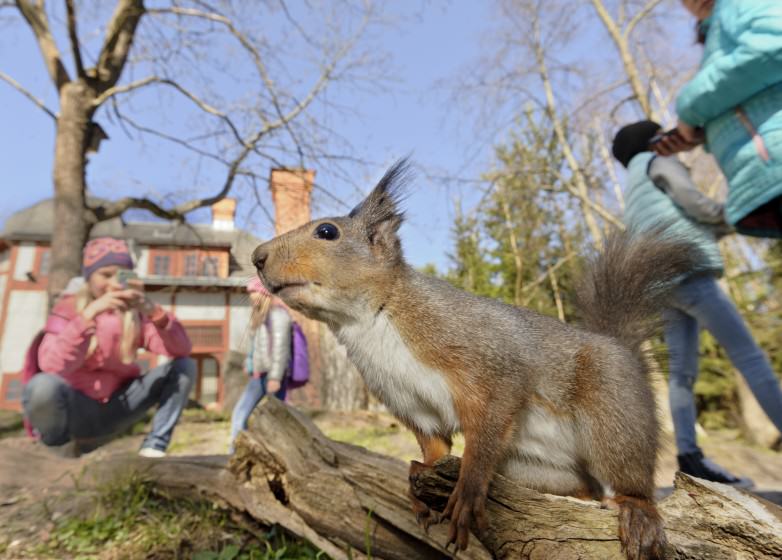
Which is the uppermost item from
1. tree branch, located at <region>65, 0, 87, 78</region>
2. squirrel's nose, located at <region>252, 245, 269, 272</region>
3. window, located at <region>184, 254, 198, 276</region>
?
tree branch, located at <region>65, 0, 87, 78</region>

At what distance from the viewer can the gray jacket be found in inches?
135

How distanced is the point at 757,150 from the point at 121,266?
2.99m

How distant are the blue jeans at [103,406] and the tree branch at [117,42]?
3.87 m

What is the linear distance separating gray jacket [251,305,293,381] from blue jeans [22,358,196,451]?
0.59 metres

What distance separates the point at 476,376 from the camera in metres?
1.10

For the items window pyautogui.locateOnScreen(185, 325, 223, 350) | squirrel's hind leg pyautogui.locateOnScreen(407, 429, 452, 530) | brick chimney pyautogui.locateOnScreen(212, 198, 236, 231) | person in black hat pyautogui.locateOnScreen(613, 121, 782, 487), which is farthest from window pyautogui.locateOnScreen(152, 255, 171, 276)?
squirrel's hind leg pyautogui.locateOnScreen(407, 429, 452, 530)

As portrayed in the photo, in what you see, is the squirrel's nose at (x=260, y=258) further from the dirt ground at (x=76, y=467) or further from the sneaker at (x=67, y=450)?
the sneaker at (x=67, y=450)

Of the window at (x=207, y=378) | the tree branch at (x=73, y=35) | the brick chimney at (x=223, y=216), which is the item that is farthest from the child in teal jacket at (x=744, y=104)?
the window at (x=207, y=378)

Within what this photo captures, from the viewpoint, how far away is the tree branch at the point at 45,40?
16.2ft

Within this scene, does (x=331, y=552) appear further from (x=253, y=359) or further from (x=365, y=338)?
(x=253, y=359)

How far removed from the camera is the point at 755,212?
5.44 ft

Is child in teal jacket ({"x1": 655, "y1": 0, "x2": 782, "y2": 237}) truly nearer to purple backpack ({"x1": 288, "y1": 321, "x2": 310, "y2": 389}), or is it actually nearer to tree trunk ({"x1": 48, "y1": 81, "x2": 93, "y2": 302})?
purple backpack ({"x1": 288, "y1": 321, "x2": 310, "y2": 389})

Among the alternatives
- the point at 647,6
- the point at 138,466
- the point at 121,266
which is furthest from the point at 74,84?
the point at 647,6

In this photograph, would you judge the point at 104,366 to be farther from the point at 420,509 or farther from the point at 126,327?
the point at 420,509
